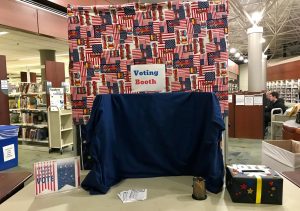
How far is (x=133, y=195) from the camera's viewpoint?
150 cm

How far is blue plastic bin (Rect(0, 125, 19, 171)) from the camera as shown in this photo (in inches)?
182

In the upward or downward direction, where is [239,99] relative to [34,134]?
upward

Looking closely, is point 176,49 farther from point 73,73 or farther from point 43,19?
point 43,19

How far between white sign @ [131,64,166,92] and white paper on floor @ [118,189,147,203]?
71 centimetres

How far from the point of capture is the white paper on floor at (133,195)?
146cm

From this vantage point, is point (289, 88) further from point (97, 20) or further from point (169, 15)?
point (97, 20)

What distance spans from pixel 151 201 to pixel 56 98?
216 inches

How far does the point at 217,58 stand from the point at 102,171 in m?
1.14

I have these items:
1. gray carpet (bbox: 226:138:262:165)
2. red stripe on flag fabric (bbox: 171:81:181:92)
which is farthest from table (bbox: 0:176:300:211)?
gray carpet (bbox: 226:138:262:165)

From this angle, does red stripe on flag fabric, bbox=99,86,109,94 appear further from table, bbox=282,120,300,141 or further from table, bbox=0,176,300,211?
table, bbox=282,120,300,141

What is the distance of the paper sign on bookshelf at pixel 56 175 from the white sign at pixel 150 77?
0.70 m

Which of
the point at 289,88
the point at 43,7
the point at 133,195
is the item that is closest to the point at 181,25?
the point at 133,195

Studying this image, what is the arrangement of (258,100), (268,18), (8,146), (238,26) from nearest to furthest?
(8,146)
(258,100)
(268,18)
(238,26)

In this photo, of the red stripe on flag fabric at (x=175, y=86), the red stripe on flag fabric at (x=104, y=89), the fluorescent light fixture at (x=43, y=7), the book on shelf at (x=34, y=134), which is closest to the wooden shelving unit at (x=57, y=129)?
the book on shelf at (x=34, y=134)
